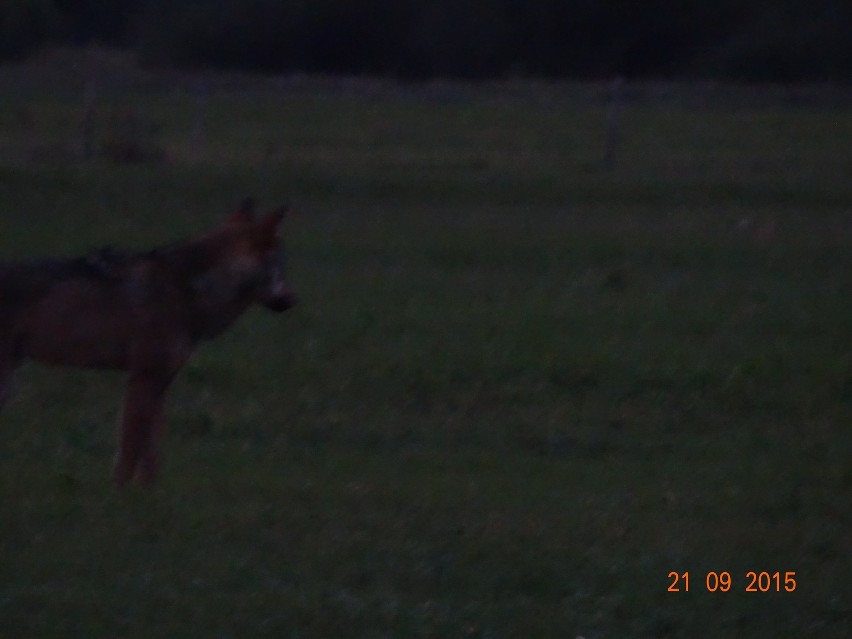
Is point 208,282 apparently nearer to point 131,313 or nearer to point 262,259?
point 262,259

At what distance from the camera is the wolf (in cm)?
755

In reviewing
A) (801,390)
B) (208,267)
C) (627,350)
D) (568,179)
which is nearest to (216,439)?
(208,267)

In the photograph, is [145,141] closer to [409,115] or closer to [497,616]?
[409,115]

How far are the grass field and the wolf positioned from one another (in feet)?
1.67

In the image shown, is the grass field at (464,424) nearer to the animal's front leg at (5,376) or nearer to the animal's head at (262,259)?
the animal's front leg at (5,376)

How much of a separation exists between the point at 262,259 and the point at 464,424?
229 centimetres

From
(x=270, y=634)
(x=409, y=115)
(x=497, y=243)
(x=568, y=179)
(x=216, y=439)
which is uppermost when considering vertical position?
(x=409, y=115)

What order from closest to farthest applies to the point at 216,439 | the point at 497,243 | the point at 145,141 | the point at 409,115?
1. the point at 216,439
2. the point at 497,243
3. the point at 145,141
4. the point at 409,115

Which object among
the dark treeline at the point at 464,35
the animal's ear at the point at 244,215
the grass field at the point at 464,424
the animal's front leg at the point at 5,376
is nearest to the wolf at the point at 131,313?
the animal's front leg at the point at 5,376

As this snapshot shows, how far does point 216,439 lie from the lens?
30.1ft

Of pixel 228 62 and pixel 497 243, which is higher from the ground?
pixel 228 62

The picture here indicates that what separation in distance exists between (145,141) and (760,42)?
28101mm

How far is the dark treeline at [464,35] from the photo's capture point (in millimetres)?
47875

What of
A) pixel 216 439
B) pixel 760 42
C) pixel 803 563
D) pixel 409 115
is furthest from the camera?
pixel 760 42
